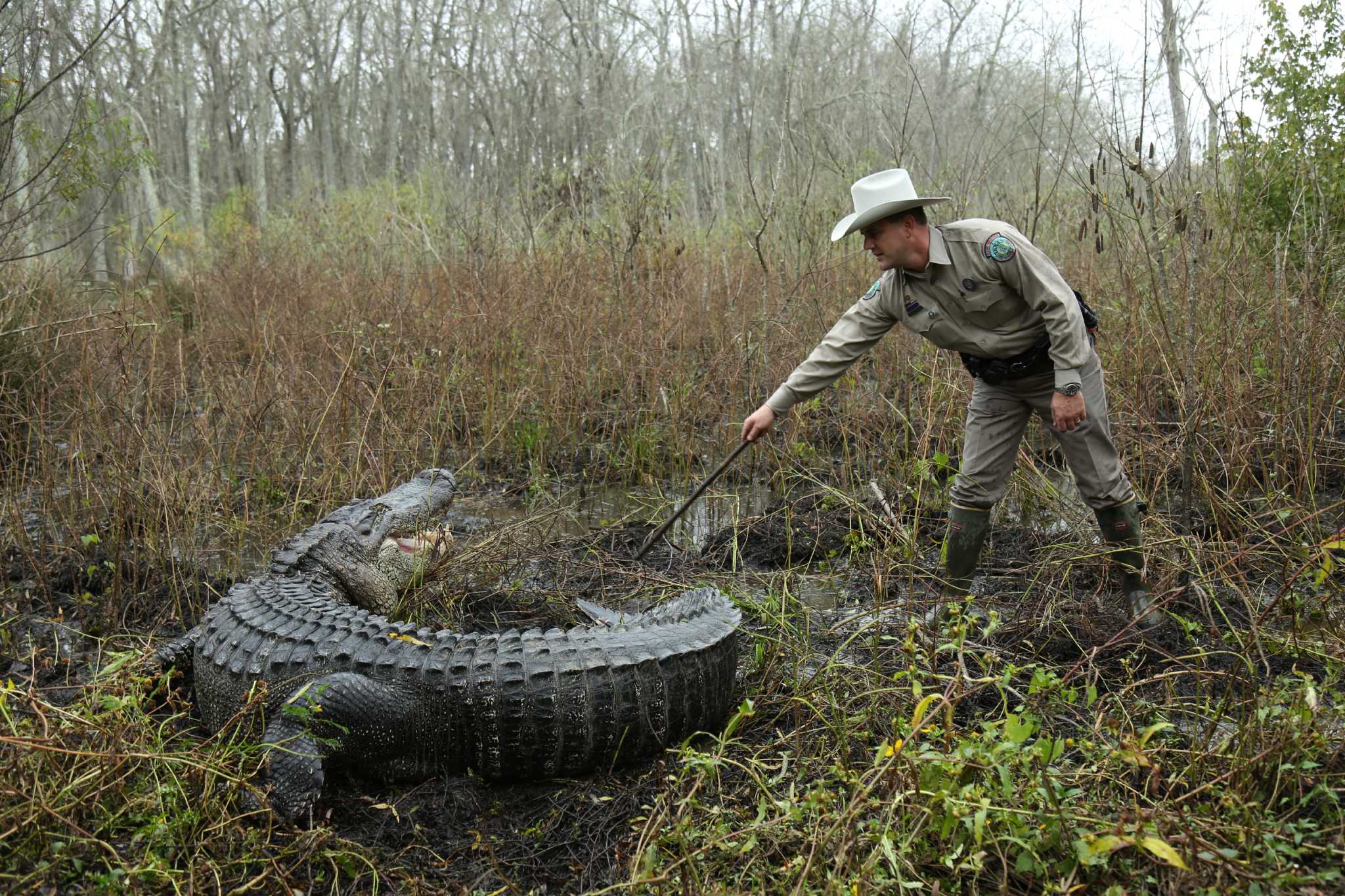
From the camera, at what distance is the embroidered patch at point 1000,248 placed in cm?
330

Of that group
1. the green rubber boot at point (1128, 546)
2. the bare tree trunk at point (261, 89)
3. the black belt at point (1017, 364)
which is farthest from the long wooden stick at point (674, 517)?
the bare tree trunk at point (261, 89)

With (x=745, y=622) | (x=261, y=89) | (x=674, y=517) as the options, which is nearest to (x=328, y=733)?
(x=745, y=622)

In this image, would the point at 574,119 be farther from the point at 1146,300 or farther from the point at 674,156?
the point at 1146,300

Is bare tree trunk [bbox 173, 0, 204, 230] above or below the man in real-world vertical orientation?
above

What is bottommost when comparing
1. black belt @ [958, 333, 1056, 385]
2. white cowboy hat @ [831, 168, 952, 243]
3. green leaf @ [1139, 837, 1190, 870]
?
green leaf @ [1139, 837, 1190, 870]

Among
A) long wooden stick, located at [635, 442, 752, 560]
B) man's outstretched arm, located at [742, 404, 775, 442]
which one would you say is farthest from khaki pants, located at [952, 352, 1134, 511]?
long wooden stick, located at [635, 442, 752, 560]

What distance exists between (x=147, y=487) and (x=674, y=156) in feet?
18.3

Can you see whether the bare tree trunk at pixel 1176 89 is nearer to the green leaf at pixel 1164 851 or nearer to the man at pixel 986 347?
the man at pixel 986 347

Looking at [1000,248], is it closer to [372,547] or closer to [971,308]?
[971,308]

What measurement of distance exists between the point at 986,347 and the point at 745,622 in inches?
55.9

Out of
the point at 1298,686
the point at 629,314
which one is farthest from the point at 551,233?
the point at 1298,686

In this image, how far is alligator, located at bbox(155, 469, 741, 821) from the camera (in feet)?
9.18

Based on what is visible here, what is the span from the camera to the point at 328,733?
2795mm

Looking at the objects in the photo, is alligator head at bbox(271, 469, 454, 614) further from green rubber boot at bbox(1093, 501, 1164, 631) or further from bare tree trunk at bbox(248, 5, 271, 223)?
bare tree trunk at bbox(248, 5, 271, 223)
